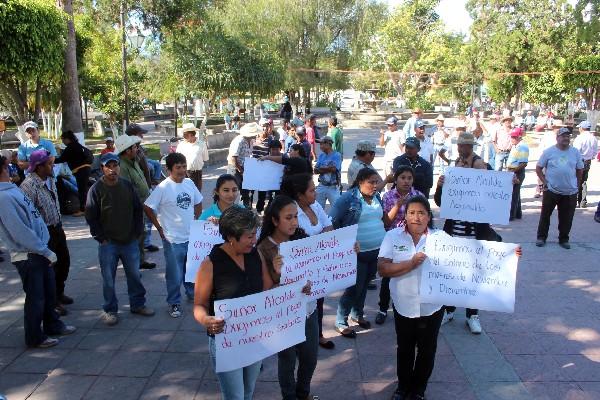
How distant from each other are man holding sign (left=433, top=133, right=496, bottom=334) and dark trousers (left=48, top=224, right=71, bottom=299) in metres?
4.04

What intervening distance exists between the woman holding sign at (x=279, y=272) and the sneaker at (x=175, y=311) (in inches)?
79.5

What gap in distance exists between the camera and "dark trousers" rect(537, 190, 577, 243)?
756 centimetres

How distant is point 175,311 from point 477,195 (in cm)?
341

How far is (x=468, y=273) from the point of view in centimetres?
347

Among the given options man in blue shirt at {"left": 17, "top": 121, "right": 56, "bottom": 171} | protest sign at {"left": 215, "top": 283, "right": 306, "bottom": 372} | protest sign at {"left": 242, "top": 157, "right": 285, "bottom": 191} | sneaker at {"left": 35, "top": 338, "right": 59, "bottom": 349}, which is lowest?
sneaker at {"left": 35, "top": 338, "right": 59, "bottom": 349}

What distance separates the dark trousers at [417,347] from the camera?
3.48m

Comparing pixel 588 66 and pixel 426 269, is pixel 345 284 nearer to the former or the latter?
pixel 426 269

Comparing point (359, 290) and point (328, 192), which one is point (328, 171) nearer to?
point (328, 192)

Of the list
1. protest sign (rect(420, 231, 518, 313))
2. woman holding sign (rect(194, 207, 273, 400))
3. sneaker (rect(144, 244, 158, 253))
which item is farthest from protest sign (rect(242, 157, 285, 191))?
woman holding sign (rect(194, 207, 273, 400))

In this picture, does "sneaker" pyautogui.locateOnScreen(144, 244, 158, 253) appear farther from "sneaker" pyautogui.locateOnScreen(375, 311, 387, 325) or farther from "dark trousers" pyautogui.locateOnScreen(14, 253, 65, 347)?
"sneaker" pyautogui.locateOnScreen(375, 311, 387, 325)

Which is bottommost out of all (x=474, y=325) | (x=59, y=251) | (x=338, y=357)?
(x=338, y=357)

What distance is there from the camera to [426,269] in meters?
3.40

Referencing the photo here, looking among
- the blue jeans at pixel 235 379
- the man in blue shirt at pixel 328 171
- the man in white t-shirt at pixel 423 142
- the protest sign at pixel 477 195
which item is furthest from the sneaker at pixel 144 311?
the man in white t-shirt at pixel 423 142

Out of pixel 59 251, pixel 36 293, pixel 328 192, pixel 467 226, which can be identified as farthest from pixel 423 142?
pixel 36 293
